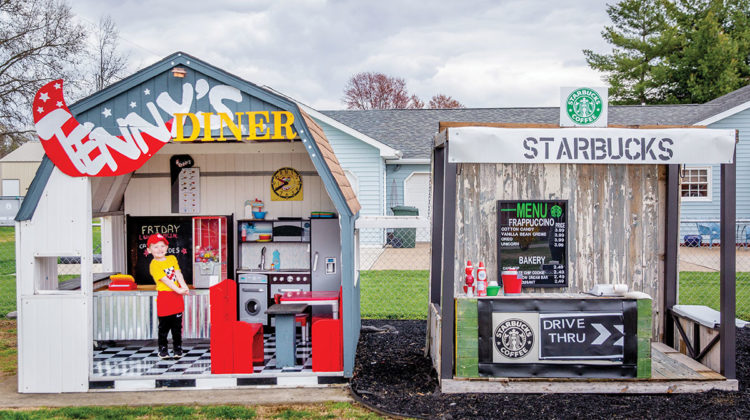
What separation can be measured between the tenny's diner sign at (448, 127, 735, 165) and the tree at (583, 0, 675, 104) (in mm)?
27118

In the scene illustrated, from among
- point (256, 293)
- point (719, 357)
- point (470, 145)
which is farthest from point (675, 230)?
point (256, 293)

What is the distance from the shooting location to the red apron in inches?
265

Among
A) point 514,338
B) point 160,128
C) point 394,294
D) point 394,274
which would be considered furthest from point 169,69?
point 394,274

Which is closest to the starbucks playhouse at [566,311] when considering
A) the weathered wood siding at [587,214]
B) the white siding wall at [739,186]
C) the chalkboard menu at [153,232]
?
the weathered wood siding at [587,214]

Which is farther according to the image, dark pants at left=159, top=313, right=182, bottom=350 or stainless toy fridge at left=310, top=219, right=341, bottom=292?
stainless toy fridge at left=310, top=219, right=341, bottom=292

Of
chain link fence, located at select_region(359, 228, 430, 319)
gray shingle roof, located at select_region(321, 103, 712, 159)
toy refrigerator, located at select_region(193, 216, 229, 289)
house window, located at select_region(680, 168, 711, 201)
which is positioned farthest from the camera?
Result: gray shingle roof, located at select_region(321, 103, 712, 159)

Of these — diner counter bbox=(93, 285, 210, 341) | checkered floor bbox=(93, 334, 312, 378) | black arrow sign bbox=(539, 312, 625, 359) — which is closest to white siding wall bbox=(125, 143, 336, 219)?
diner counter bbox=(93, 285, 210, 341)

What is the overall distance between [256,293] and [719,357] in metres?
5.34

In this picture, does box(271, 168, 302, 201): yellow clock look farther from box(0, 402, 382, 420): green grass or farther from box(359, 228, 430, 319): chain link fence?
box(0, 402, 382, 420): green grass

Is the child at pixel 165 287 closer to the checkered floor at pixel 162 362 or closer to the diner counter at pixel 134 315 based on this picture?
the checkered floor at pixel 162 362

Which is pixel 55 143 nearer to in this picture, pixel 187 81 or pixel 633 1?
pixel 187 81

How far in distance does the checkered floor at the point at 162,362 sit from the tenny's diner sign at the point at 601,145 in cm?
310

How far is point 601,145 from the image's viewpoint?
5773 mm

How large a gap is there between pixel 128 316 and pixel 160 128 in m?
2.79
